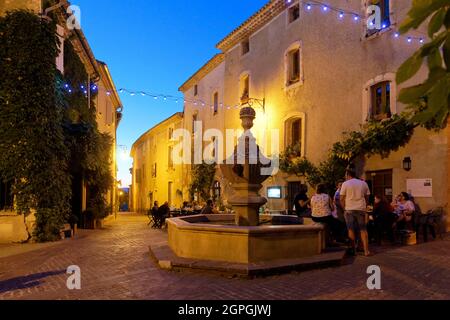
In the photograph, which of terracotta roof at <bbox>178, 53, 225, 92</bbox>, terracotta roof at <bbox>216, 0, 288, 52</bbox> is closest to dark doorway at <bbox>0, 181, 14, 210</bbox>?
terracotta roof at <bbox>216, 0, 288, 52</bbox>

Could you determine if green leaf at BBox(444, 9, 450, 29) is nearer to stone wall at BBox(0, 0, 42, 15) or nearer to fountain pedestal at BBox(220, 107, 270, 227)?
fountain pedestal at BBox(220, 107, 270, 227)

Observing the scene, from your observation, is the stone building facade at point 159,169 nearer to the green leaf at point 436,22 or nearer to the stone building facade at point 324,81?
the stone building facade at point 324,81

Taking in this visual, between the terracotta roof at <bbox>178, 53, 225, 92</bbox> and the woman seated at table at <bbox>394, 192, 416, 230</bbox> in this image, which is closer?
the woman seated at table at <bbox>394, 192, 416, 230</bbox>

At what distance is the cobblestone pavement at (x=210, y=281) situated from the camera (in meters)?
5.41

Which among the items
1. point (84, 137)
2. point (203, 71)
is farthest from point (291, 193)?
point (203, 71)

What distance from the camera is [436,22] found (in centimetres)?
170

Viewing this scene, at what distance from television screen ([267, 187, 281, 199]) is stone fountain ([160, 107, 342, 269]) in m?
9.78

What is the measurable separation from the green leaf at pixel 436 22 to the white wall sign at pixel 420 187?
10899 millimetres

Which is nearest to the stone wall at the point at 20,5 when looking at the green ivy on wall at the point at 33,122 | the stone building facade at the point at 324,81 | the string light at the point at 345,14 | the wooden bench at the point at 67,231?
the green ivy on wall at the point at 33,122

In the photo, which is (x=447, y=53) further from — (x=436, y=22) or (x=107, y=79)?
(x=107, y=79)

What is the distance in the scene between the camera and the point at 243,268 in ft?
20.6

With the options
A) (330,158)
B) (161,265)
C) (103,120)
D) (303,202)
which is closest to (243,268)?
(161,265)

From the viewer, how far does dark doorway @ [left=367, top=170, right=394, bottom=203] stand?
42.7 feet

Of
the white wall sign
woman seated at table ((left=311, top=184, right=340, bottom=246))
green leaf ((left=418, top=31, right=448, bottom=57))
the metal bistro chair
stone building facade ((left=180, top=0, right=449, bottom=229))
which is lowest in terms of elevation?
the metal bistro chair
